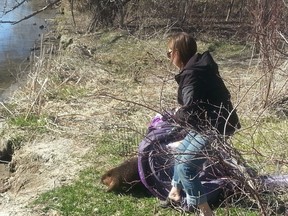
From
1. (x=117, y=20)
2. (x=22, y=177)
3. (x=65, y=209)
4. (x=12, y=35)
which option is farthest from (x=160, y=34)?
(x=65, y=209)

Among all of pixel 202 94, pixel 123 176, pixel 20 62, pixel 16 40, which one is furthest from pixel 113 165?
pixel 16 40

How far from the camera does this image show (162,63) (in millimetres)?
11016

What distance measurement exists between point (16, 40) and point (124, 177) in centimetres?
1222

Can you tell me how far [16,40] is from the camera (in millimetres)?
17281

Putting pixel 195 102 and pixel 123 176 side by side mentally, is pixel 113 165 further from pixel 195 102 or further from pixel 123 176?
pixel 195 102

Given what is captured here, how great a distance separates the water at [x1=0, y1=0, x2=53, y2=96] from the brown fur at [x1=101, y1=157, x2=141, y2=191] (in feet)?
23.2

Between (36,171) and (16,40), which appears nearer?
(36,171)

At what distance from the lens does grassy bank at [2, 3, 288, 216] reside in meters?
5.75

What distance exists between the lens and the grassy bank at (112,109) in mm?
5746

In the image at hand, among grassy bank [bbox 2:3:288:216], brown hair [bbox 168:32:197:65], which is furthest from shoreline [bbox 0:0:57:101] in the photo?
brown hair [bbox 168:32:197:65]

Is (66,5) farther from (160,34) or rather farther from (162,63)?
(162,63)

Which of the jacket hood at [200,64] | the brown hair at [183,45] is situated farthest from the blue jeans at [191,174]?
the brown hair at [183,45]

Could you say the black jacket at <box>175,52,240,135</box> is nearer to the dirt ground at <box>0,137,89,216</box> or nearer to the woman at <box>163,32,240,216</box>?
the woman at <box>163,32,240,216</box>

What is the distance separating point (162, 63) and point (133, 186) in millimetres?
5364
